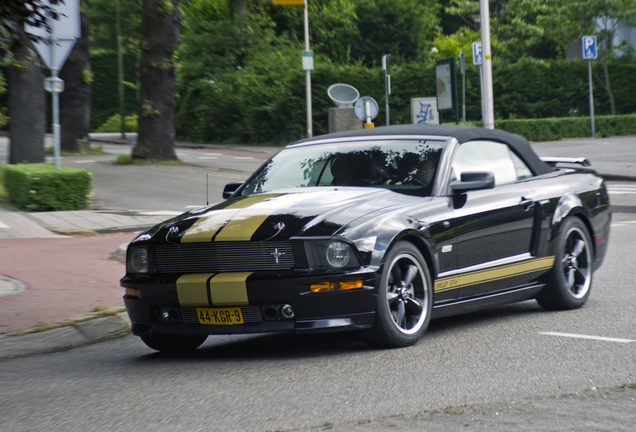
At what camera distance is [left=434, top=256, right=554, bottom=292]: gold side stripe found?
585 cm

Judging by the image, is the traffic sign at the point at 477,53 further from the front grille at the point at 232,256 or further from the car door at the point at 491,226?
the front grille at the point at 232,256

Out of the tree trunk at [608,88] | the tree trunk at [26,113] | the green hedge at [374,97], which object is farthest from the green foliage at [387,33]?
the tree trunk at [26,113]

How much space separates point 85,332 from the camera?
661 centimetres

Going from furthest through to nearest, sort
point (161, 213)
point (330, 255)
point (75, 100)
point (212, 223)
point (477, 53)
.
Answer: point (477, 53) < point (75, 100) < point (161, 213) < point (212, 223) < point (330, 255)

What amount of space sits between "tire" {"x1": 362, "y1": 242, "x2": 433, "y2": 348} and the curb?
7.52 feet

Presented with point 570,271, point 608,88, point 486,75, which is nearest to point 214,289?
point 570,271

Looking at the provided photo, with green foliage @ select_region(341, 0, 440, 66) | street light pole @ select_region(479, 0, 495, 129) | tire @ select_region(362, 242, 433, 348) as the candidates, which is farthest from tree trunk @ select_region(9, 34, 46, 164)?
green foliage @ select_region(341, 0, 440, 66)

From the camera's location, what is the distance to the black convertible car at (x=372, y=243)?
5.15m

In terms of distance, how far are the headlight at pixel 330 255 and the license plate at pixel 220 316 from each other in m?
0.53

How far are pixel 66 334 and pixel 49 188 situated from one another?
29.8 feet

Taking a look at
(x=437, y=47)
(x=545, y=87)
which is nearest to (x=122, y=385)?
(x=545, y=87)

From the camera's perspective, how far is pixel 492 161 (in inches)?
264

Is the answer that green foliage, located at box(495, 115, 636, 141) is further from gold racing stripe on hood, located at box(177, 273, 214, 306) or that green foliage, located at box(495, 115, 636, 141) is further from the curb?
gold racing stripe on hood, located at box(177, 273, 214, 306)

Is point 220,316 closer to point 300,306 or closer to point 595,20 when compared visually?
point 300,306
